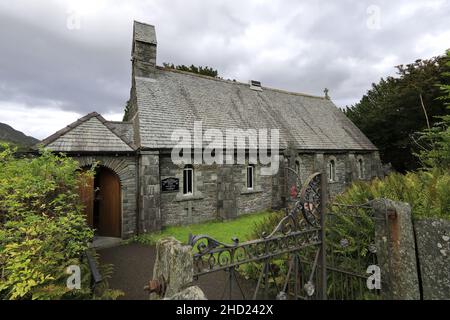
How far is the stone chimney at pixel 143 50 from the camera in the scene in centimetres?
1349

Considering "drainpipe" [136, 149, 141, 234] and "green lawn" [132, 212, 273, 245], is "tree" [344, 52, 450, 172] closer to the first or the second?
"green lawn" [132, 212, 273, 245]

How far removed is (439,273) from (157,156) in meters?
9.54

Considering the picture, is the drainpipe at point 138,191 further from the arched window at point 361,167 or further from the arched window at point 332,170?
the arched window at point 361,167

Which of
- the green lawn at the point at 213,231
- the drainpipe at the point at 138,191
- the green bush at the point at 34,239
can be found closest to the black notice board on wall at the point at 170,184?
the drainpipe at the point at 138,191

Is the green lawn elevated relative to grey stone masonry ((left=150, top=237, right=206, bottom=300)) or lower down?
lower down

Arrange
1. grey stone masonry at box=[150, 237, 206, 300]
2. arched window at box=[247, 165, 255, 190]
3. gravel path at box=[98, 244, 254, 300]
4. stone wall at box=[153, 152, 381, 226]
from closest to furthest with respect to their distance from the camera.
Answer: grey stone masonry at box=[150, 237, 206, 300] → gravel path at box=[98, 244, 254, 300] → stone wall at box=[153, 152, 381, 226] → arched window at box=[247, 165, 255, 190]

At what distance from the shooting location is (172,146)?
36.6 ft

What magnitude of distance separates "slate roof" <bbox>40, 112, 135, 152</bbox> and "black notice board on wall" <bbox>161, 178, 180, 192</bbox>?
2085 mm

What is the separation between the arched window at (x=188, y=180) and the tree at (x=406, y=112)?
17.5 meters

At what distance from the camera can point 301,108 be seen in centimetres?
2064

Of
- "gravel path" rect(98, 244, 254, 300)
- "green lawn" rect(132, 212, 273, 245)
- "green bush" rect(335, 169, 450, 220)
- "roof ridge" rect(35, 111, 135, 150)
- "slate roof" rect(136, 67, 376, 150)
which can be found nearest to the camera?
"green bush" rect(335, 169, 450, 220)

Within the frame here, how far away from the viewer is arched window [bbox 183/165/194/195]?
11.9m

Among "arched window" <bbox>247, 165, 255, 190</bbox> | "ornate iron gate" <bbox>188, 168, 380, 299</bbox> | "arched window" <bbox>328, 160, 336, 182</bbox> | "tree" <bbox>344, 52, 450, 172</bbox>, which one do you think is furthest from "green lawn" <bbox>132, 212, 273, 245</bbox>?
"tree" <bbox>344, 52, 450, 172</bbox>

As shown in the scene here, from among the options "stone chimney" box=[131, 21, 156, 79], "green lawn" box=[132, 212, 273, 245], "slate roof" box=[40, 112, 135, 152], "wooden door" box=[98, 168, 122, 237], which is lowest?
"green lawn" box=[132, 212, 273, 245]
